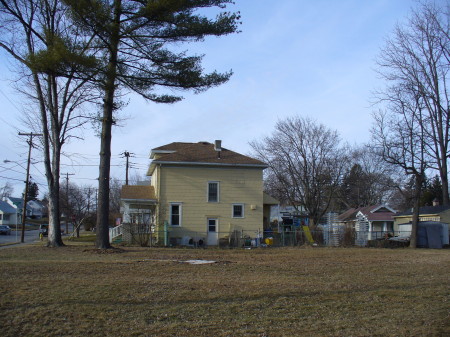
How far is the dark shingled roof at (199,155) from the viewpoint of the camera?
29.2m

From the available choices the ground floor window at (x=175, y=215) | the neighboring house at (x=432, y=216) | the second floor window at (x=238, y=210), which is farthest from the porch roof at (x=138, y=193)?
the neighboring house at (x=432, y=216)

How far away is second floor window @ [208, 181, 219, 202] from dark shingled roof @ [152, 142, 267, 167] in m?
1.43

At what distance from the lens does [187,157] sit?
96.9 ft

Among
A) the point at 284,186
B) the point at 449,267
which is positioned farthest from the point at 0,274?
the point at 284,186

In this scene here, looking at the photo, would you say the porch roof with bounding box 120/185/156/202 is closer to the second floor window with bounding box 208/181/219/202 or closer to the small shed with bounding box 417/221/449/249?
the second floor window with bounding box 208/181/219/202

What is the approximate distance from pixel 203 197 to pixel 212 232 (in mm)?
2360

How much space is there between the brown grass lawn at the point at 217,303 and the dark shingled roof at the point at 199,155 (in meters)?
17.8

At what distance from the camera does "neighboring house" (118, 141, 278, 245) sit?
1133 inches

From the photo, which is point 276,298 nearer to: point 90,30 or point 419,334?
point 419,334

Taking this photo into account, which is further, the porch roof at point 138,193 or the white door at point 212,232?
the white door at point 212,232

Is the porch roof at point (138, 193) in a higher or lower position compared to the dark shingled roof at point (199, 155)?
lower

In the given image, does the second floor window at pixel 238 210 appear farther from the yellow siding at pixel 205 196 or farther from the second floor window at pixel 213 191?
the second floor window at pixel 213 191

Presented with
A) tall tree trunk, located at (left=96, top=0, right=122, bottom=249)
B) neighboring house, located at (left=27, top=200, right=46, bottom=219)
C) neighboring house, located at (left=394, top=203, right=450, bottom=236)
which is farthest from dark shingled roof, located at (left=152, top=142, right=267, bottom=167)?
neighboring house, located at (left=27, top=200, right=46, bottom=219)

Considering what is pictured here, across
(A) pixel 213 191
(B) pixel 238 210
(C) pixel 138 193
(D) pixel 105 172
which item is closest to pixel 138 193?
(C) pixel 138 193
